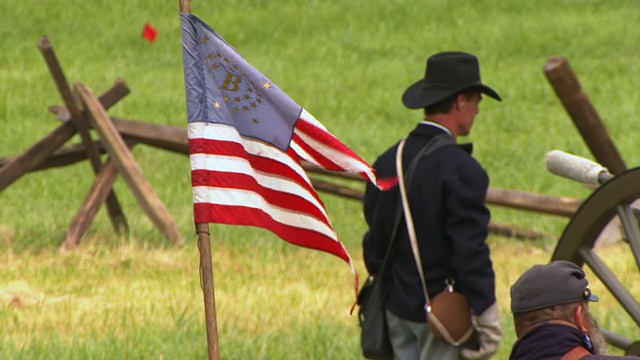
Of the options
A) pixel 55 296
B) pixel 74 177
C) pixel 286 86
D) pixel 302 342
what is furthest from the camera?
pixel 286 86

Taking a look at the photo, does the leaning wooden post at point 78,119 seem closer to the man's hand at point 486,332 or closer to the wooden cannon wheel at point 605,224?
the wooden cannon wheel at point 605,224

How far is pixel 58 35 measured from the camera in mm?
22781

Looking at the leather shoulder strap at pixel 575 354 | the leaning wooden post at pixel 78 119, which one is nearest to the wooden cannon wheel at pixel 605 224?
the leather shoulder strap at pixel 575 354

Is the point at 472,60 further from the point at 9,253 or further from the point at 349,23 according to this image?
the point at 349,23

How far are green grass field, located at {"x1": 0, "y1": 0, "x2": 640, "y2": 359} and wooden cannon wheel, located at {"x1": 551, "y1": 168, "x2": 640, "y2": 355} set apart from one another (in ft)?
3.80

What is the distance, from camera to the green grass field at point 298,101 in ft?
27.4

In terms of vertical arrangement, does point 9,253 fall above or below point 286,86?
above

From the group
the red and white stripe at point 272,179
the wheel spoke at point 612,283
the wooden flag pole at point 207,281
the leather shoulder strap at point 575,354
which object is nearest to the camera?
the leather shoulder strap at point 575,354

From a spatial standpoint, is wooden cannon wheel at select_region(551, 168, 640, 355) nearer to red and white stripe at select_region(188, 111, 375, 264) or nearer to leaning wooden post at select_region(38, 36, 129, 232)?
red and white stripe at select_region(188, 111, 375, 264)

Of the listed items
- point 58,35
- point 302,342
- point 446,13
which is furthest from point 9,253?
point 446,13

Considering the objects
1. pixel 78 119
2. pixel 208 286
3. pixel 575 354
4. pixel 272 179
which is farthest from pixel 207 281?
pixel 78 119

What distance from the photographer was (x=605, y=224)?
6.71 m

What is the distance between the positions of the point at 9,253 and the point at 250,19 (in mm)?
13072

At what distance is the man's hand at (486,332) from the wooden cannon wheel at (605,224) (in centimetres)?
96
